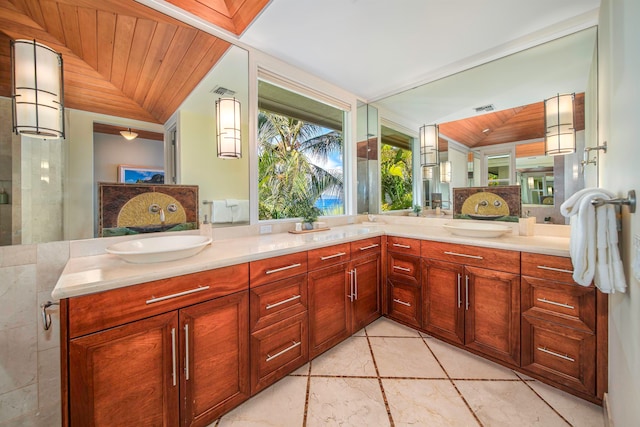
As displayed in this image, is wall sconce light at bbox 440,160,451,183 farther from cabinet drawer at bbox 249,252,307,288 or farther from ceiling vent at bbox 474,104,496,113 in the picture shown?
cabinet drawer at bbox 249,252,307,288

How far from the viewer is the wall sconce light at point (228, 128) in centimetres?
201

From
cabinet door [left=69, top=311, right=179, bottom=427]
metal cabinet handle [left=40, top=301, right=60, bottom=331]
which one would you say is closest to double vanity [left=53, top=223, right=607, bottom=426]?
cabinet door [left=69, top=311, right=179, bottom=427]

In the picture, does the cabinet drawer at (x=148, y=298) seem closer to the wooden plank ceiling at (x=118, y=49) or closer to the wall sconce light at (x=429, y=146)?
the wooden plank ceiling at (x=118, y=49)

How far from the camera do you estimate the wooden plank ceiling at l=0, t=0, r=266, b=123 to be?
1331 millimetres

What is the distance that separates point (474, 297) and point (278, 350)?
145 cm

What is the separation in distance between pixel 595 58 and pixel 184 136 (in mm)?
2916

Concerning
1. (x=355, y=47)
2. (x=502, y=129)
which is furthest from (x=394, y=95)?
(x=502, y=129)

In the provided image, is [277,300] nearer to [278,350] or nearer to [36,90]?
[278,350]

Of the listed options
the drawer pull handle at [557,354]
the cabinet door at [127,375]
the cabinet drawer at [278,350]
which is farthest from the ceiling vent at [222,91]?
the drawer pull handle at [557,354]

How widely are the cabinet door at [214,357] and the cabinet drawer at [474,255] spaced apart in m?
1.50

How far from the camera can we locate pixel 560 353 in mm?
1565

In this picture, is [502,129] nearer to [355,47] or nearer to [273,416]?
[355,47]

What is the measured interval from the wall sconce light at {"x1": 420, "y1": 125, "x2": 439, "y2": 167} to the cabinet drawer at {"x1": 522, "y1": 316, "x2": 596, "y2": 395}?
5.37 ft

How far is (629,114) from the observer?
0.92 meters
